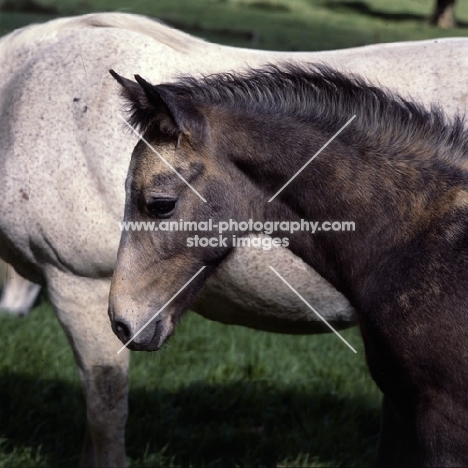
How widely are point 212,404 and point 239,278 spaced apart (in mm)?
1568

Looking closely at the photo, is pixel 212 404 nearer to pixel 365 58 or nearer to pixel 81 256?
pixel 81 256

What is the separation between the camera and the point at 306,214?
3.30 m

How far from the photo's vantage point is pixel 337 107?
3.26 metres

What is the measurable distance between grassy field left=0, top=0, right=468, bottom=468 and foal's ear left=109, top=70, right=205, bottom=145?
1.67 m

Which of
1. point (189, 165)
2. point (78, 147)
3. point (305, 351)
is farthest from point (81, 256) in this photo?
point (305, 351)

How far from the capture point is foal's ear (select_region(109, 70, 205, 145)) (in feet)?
10.1

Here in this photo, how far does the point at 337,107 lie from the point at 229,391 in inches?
112

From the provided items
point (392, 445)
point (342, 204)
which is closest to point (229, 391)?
point (392, 445)

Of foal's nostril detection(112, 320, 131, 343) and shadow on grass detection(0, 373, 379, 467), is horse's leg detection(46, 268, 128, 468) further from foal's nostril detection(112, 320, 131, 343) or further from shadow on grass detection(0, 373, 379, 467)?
foal's nostril detection(112, 320, 131, 343)

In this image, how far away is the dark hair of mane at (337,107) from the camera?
3.23 m

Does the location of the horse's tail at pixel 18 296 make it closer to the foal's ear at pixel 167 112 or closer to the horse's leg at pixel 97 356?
the horse's leg at pixel 97 356

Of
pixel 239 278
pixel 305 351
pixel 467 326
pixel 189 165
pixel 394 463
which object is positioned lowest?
pixel 305 351

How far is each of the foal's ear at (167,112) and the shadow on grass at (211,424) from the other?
7.65ft
